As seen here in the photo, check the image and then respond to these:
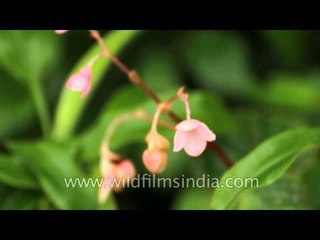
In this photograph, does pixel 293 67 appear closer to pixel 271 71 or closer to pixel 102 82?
pixel 271 71

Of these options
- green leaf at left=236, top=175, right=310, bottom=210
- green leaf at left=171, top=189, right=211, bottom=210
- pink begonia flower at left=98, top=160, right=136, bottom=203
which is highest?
green leaf at left=171, top=189, right=211, bottom=210

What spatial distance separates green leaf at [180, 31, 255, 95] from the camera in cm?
195

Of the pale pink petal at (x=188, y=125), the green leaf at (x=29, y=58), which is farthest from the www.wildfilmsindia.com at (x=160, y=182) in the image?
the green leaf at (x=29, y=58)

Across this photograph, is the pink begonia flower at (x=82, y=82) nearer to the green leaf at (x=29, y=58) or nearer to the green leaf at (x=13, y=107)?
the green leaf at (x=29, y=58)

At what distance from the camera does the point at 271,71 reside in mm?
2115

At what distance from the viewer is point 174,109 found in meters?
1.39

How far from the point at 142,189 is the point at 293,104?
52cm

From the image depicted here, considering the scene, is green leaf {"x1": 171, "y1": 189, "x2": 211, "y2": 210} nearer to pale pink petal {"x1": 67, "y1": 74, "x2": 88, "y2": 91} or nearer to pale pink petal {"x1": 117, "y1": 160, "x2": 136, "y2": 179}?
pale pink petal {"x1": 117, "y1": 160, "x2": 136, "y2": 179}

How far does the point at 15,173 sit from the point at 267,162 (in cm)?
49

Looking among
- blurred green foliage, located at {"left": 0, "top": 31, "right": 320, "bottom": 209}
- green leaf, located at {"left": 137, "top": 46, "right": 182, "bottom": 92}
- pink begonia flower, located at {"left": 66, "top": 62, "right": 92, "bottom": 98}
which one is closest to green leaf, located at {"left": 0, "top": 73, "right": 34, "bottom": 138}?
blurred green foliage, located at {"left": 0, "top": 31, "right": 320, "bottom": 209}

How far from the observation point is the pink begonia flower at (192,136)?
0.99 meters

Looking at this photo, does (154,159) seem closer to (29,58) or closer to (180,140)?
(180,140)

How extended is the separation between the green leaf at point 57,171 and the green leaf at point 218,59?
69 cm

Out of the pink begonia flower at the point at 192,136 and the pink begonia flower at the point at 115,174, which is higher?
the pink begonia flower at the point at 115,174
